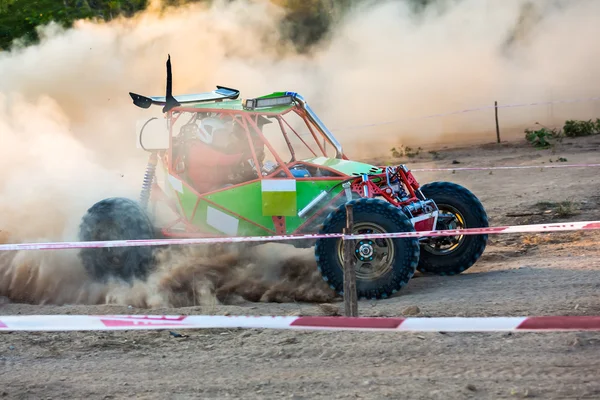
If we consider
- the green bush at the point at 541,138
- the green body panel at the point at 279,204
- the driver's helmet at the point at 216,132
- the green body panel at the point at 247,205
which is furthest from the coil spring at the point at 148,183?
the green bush at the point at 541,138

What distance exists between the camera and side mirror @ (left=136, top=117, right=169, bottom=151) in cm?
942

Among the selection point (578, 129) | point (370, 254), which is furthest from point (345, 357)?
point (578, 129)

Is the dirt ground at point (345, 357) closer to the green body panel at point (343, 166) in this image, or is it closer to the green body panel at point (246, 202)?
the green body panel at point (246, 202)

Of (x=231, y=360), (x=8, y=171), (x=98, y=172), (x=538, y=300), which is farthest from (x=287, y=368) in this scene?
(x=8, y=171)

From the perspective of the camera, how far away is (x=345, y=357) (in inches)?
230

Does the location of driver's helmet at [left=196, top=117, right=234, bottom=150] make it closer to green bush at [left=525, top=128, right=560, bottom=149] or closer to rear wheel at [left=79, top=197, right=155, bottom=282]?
rear wheel at [left=79, top=197, right=155, bottom=282]

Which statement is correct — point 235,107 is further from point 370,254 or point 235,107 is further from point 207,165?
point 370,254

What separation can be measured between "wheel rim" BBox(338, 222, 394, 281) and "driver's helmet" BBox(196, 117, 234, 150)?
5.99 feet

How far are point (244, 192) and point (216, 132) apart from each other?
732 millimetres

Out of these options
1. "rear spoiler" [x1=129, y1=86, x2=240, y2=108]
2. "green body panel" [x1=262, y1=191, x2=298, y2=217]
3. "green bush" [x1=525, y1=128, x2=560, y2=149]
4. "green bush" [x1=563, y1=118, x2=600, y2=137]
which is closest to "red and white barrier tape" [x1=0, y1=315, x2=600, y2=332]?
"green body panel" [x1=262, y1=191, x2=298, y2=217]

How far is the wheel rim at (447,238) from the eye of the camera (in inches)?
354

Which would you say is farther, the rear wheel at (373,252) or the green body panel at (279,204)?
the green body panel at (279,204)

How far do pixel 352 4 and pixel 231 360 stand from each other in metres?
19.7

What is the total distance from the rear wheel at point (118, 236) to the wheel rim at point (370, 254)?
7.46ft
